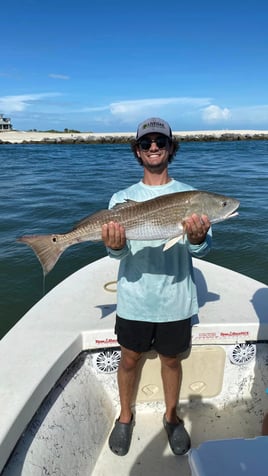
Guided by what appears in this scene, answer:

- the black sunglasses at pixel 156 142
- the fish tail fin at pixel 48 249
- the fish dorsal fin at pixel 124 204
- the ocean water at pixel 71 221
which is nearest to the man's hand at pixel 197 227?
the fish dorsal fin at pixel 124 204

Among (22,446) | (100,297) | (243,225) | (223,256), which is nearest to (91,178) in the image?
(243,225)

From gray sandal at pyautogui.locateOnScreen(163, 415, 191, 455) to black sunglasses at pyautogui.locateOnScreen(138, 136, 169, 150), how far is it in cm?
249

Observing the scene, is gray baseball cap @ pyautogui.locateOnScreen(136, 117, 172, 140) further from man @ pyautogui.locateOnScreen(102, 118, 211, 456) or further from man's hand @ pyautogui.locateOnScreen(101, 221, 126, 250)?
man's hand @ pyautogui.locateOnScreen(101, 221, 126, 250)

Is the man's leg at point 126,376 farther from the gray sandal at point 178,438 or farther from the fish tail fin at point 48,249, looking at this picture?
the fish tail fin at point 48,249

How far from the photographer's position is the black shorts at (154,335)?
3061mm

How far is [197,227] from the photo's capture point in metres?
2.76

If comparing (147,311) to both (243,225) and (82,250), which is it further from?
(243,225)

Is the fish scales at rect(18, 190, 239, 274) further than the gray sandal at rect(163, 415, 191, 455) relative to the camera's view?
No

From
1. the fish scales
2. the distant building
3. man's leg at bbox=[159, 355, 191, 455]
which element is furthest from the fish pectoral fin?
the distant building

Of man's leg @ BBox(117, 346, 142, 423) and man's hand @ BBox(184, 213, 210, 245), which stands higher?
man's hand @ BBox(184, 213, 210, 245)

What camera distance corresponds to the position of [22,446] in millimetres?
2527

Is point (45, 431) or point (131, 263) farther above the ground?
point (131, 263)

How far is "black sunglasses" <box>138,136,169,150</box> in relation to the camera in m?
2.98

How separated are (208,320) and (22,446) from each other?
188 cm
